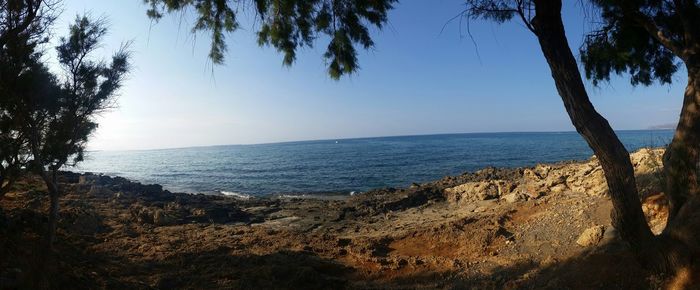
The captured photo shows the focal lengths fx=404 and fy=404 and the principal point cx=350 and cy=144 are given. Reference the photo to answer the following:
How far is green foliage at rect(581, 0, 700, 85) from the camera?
596 cm

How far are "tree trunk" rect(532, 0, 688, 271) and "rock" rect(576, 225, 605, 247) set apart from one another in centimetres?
326

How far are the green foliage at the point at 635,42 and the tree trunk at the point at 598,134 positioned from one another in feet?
4.62

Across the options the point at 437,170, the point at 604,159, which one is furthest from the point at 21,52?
the point at 437,170

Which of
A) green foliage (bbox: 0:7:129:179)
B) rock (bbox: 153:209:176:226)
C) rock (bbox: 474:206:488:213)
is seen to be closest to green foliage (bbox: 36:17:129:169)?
green foliage (bbox: 0:7:129:179)

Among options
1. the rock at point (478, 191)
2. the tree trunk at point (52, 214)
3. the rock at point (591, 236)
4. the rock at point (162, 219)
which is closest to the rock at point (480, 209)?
the rock at point (478, 191)

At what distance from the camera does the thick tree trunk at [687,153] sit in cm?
493

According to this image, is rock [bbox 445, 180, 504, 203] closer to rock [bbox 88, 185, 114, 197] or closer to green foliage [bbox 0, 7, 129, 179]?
green foliage [bbox 0, 7, 129, 179]

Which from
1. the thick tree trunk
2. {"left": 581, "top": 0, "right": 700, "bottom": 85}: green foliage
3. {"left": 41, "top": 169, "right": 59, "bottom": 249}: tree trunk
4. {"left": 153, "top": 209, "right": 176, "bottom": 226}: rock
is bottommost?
{"left": 153, "top": 209, "right": 176, "bottom": 226}: rock

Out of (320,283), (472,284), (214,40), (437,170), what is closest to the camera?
(214,40)

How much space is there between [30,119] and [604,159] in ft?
32.7

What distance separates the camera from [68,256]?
9055mm

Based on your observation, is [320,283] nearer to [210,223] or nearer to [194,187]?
[210,223]

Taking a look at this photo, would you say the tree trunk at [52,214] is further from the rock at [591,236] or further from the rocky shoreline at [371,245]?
the rock at [591,236]

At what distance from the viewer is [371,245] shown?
1147 cm
